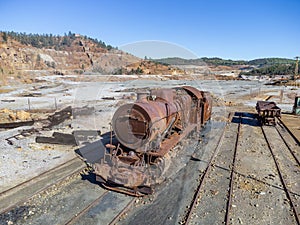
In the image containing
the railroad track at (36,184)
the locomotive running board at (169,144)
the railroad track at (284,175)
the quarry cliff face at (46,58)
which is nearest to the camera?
the railroad track at (284,175)

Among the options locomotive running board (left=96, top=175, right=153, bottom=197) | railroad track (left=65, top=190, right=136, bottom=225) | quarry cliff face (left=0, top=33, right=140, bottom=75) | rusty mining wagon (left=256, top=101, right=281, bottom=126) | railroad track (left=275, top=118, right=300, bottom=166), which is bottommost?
railroad track (left=275, top=118, right=300, bottom=166)

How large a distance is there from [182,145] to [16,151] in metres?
8.90

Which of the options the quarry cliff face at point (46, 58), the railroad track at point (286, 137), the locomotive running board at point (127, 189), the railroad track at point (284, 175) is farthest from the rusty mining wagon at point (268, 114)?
the quarry cliff face at point (46, 58)

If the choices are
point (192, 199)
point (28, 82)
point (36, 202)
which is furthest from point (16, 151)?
point (28, 82)

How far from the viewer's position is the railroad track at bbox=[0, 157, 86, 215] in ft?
25.3

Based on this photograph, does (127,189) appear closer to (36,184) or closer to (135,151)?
(135,151)

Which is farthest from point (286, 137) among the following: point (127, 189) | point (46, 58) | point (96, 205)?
point (46, 58)

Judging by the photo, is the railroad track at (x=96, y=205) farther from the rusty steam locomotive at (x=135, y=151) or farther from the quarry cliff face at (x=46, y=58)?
the quarry cliff face at (x=46, y=58)

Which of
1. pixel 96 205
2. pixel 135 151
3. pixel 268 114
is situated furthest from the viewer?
pixel 268 114

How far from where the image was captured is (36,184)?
350 inches

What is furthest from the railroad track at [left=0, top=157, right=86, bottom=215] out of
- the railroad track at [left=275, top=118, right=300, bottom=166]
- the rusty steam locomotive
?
the railroad track at [left=275, top=118, right=300, bottom=166]

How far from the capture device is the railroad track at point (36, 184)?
7.72m

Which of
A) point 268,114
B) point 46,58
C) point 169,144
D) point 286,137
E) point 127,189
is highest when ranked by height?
point 46,58

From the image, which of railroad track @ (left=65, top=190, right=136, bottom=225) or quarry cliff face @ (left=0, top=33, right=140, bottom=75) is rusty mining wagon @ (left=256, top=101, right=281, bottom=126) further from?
quarry cliff face @ (left=0, top=33, right=140, bottom=75)
